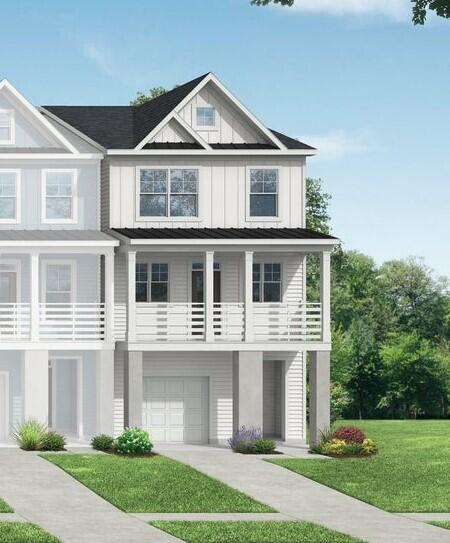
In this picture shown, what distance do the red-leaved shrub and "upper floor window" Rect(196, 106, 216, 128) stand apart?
12.1 metres

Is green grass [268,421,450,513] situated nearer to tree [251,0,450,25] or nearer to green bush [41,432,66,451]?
green bush [41,432,66,451]

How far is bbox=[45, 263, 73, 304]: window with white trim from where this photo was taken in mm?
48906

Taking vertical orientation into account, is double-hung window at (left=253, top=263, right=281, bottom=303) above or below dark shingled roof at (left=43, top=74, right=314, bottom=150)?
below

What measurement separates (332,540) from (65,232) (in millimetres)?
23960

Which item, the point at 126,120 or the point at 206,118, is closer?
the point at 206,118

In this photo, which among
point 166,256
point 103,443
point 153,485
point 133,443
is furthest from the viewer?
point 166,256

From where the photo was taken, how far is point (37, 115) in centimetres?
4909

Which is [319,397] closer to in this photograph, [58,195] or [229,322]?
[229,322]

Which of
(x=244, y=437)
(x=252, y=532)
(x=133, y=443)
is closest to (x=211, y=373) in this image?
(x=244, y=437)

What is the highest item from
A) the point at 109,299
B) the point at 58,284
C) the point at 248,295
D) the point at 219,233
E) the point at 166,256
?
the point at 219,233

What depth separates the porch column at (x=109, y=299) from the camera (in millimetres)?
46969

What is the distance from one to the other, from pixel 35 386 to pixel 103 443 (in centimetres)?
366

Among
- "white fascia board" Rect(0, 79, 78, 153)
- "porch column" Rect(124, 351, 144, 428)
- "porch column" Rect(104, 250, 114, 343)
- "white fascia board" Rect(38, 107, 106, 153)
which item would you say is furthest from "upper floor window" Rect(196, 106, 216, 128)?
"porch column" Rect(124, 351, 144, 428)

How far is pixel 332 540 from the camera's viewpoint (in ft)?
88.5
